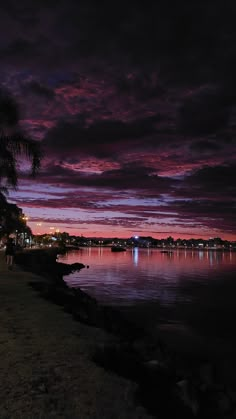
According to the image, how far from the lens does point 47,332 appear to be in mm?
9586

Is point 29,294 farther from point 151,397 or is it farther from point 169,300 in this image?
point 169,300

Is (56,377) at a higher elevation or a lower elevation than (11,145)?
lower

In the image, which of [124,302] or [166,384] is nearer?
[166,384]

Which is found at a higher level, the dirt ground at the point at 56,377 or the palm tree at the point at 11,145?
the palm tree at the point at 11,145

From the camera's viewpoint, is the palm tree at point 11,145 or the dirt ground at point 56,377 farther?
the palm tree at point 11,145

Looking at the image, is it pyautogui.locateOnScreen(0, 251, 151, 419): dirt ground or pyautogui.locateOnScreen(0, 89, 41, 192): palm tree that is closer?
pyautogui.locateOnScreen(0, 251, 151, 419): dirt ground

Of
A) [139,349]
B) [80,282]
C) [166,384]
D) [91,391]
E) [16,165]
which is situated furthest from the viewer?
[80,282]

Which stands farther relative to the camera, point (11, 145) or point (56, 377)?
point (11, 145)

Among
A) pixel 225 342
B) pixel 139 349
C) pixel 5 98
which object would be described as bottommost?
pixel 225 342

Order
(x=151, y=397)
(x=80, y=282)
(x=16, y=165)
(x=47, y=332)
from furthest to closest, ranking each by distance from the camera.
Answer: (x=80, y=282)
(x=16, y=165)
(x=47, y=332)
(x=151, y=397)

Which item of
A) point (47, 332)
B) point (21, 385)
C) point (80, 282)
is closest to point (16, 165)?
point (47, 332)

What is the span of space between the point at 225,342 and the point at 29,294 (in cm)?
1129

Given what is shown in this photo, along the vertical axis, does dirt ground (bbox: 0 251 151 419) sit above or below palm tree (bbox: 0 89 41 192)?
below

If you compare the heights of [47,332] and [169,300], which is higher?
[47,332]
